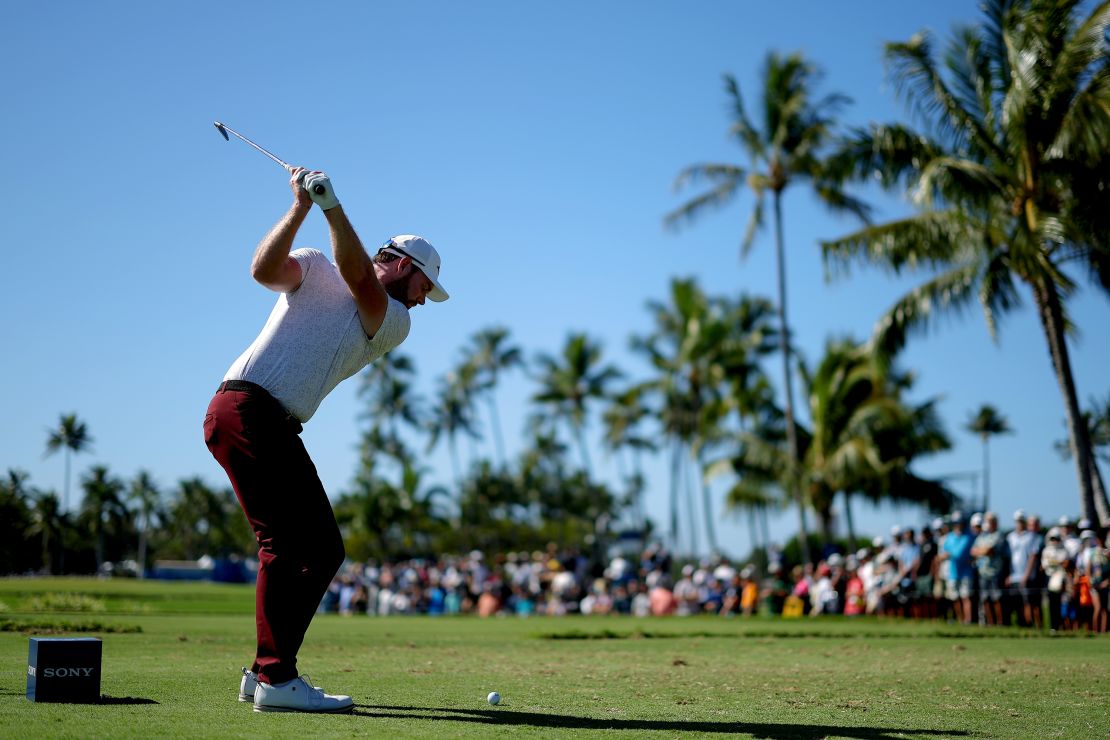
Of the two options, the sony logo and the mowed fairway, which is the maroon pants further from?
the sony logo

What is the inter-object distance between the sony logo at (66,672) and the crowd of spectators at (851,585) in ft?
48.8

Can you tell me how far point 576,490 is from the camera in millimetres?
94312

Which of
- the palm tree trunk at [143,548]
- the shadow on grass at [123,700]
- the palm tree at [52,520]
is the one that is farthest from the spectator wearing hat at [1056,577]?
the palm tree trunk at [143,548]

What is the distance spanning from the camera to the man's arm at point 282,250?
16.7 feet

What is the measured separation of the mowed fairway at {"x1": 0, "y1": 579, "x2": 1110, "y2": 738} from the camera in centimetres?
484

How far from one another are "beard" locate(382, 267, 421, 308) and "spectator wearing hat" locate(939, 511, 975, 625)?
52.4ft

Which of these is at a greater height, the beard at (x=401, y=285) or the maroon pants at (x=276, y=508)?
the beard at (x=401, y=285)

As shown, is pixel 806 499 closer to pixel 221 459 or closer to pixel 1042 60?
pixel 1042 60

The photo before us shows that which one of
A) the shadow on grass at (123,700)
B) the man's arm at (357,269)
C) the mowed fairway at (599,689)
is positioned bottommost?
the mowed fairway at (599,689)

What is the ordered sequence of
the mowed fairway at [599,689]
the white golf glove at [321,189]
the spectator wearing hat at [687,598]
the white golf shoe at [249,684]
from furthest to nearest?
the spectator wearing hat at [687,598] < the white golf shoe at [249,684] < the white golf glove at [321,189] < the mowed fairway at [599,689]

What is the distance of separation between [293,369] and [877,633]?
12.7 m

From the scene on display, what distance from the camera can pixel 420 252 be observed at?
561 cm

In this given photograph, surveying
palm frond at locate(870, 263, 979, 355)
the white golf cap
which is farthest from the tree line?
the white golf cap

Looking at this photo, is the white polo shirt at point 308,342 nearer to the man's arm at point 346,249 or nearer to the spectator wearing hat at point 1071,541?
the man's arm at point 346,249
